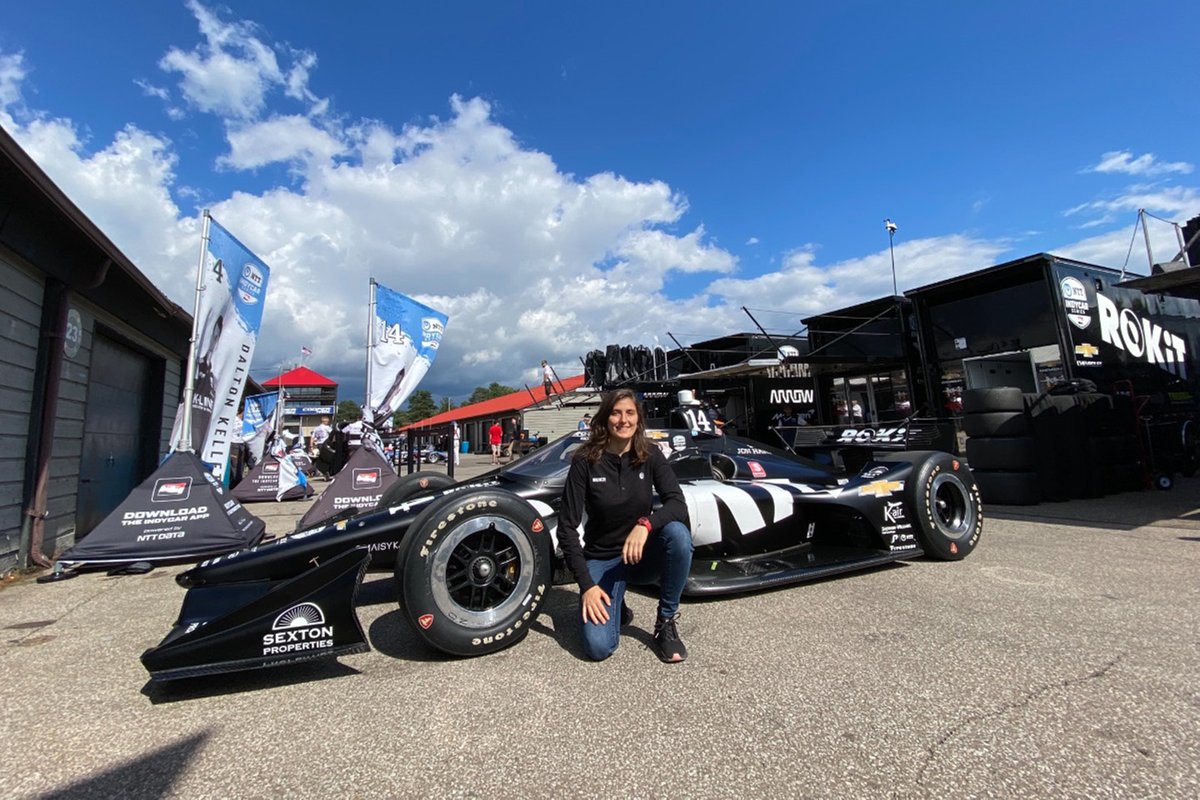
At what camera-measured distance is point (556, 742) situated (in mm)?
1856

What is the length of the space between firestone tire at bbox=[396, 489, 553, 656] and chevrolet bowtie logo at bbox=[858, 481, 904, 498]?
2.49 meters

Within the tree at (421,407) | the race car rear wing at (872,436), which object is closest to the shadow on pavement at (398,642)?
the race car rear wing at (872,436)

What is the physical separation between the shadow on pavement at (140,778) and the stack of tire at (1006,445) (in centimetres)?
834

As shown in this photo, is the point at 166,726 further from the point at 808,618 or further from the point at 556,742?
the point at 808,618

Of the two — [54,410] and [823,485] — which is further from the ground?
[54,410]

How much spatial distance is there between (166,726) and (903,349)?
1290 centimetres

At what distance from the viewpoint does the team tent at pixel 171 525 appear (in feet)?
15.3

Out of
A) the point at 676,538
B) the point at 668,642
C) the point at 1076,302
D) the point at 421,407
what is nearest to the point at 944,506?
the point at 676,538

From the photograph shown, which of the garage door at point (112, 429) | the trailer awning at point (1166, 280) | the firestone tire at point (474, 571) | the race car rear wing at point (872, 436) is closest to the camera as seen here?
the firestone tire at point (474, 571)

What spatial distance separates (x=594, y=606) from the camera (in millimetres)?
2529

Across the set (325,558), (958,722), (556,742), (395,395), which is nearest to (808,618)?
(958,722)

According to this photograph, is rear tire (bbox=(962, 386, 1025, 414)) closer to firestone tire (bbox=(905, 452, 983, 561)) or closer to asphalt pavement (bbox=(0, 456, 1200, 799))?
firestone tire (bbox=(905, 452, 983, 561))

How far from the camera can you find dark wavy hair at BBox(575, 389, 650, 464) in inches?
111

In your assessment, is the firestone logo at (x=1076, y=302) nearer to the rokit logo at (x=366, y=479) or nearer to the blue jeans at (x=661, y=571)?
the blue jeans at (x=661, y=571)
